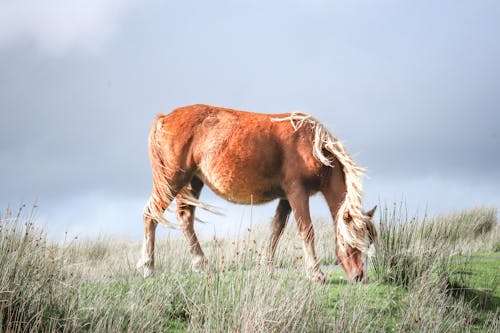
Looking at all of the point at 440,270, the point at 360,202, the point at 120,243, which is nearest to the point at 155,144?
the point at 360,202

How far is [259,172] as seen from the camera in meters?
6.96

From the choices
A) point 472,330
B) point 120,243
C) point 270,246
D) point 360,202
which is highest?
point 360,202

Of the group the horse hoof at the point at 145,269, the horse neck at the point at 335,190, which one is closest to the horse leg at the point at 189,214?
the horse hoof at the point at 145,269

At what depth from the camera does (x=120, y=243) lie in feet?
50.4

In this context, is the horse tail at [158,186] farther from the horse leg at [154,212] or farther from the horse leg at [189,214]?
the horse leg at [189,214]

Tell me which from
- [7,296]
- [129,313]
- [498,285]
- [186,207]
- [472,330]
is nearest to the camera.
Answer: [7,296]

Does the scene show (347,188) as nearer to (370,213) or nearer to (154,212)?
(370,213)

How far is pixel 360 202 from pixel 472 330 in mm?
1803

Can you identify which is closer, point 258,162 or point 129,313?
point 129,313

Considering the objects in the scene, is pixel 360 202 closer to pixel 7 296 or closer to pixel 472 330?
pixel 472 330

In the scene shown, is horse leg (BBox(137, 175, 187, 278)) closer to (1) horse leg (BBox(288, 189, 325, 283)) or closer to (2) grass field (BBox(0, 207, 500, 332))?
(2) grass field (BBox(0, 207, 500, 332))

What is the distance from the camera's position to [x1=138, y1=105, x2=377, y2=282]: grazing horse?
6.52 metres

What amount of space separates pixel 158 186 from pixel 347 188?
7.96ft

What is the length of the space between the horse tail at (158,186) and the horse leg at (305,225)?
167 centimetres
